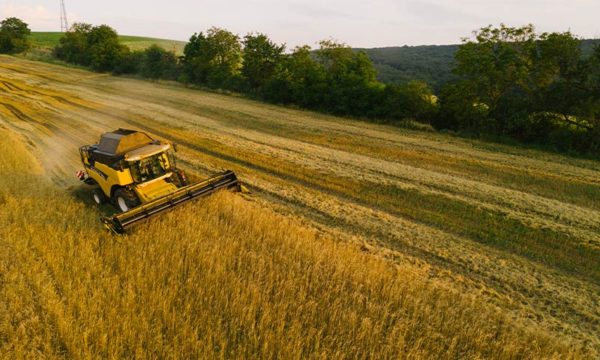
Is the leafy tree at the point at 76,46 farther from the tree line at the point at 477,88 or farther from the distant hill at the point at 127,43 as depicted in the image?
the tree line at the point at 477,88

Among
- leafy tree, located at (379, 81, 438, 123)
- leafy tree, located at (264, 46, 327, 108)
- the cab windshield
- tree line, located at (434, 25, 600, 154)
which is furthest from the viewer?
leafy tree, located at (264, 46, 327, 108)

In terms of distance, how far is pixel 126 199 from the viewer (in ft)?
28.8

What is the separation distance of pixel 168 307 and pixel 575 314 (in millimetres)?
6570

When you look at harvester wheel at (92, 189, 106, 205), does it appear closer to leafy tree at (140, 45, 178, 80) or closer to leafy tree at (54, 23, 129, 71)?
leafy tree at (140, 45, 178, 80)

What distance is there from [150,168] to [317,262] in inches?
204

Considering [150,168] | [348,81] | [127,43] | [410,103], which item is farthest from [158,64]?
[127,43]

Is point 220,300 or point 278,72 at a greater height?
point 278,72

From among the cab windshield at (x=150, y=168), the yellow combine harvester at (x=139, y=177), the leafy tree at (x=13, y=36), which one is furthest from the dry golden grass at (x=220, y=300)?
the leafy tree at (x=13, y=36)

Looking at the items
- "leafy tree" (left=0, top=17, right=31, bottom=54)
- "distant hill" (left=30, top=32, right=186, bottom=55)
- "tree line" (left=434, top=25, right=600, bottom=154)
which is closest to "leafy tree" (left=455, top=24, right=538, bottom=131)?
"tree line" (left=434, top=25, right=600, bottom=154)

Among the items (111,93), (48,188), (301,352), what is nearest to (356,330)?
(301,352)

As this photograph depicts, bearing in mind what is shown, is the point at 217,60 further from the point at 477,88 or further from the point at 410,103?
the point at 477,88

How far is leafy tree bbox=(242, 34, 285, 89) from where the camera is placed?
32.4 meters

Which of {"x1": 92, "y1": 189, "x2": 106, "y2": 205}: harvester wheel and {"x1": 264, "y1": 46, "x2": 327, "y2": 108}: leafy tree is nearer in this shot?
{"x1": 92, "y1": 189, "x2": 106, "y2": 205}: harvester wheel

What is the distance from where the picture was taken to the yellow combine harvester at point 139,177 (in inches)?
342
